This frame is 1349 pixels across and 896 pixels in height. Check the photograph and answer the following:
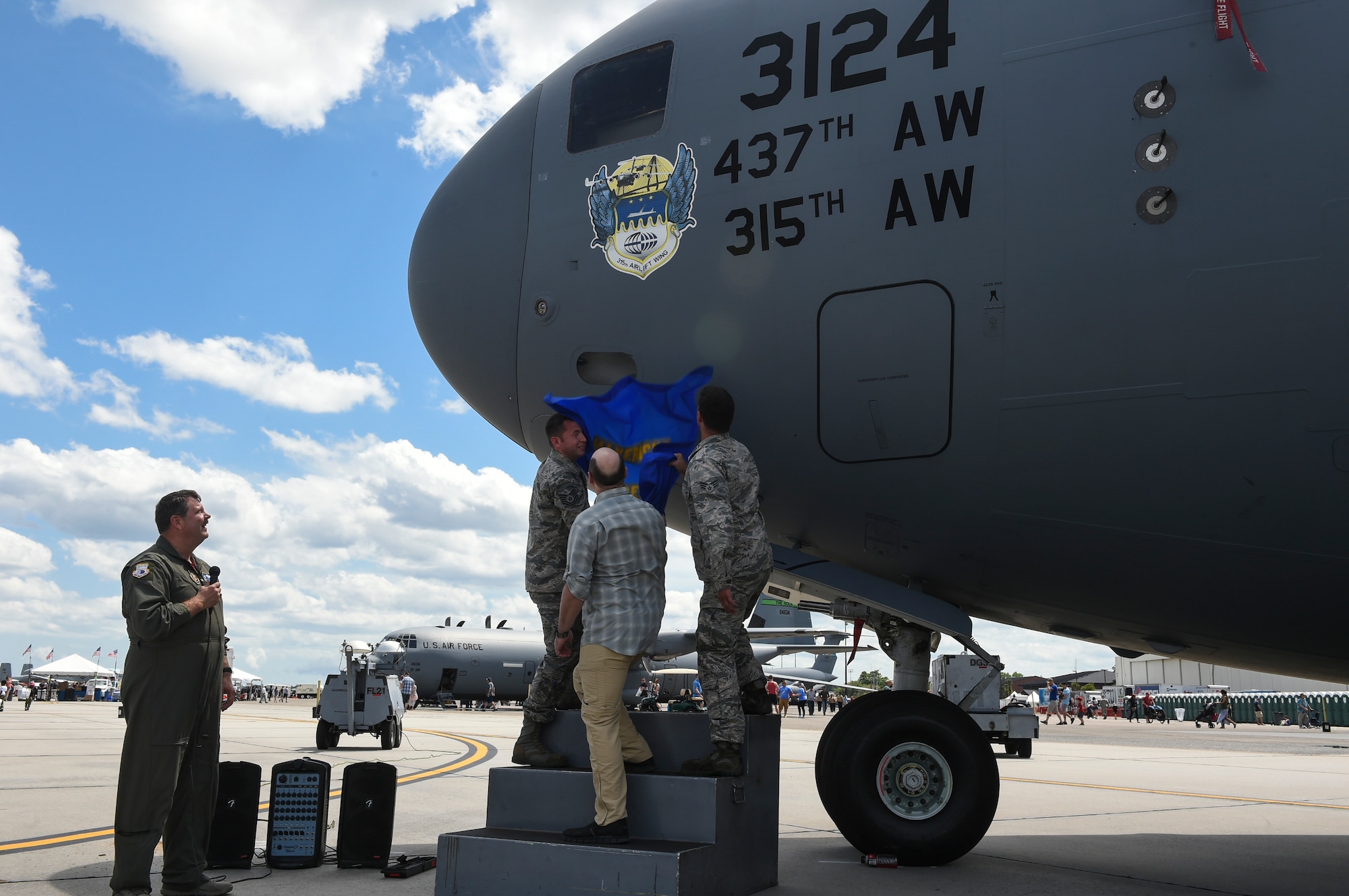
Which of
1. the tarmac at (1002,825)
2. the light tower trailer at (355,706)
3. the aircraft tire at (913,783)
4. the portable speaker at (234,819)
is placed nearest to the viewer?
the aircraft tire at (913,783)

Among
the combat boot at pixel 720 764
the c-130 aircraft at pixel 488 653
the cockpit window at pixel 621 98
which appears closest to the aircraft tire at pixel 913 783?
the combat boot at pixel 720 764

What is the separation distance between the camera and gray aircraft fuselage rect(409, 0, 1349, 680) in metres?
4.13

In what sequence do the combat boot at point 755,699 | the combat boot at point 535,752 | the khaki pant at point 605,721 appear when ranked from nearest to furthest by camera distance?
the khaki pant at point 605,721 < the combat boot at point 535,752 < the combat boot at point 755,699

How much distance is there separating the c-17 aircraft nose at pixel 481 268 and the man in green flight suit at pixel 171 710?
164 cm

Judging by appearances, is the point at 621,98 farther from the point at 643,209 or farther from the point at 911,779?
the point at 911,779

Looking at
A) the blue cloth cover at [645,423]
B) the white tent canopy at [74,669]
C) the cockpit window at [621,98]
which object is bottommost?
the white tent canopy at [74,669]

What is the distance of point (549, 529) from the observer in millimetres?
5176

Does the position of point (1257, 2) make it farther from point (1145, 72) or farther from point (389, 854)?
point (389, 854)

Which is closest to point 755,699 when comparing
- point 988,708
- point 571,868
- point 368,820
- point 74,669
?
point 571,868

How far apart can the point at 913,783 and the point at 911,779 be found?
3 cm

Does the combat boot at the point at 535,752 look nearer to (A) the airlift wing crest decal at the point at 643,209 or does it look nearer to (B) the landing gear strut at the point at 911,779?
(B) the landing gear strut at the point at 911,779

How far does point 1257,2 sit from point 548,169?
3.53 meters

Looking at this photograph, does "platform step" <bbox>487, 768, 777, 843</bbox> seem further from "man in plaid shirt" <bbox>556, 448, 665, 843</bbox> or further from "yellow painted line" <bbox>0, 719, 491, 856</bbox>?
"yellow painted line" <bbox>0, 719, 491, 856</bbox>

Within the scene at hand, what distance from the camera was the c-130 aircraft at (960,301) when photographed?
13.6 feet
